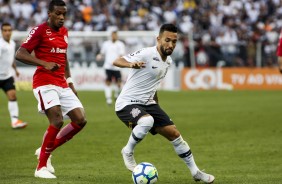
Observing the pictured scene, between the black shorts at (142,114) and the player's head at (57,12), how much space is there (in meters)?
1.62

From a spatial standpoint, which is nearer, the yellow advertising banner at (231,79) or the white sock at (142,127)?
the white sock at (142,127)

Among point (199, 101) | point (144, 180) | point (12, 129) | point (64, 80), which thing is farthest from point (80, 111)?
point (199, 101)

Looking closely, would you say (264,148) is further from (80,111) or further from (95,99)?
(95,99)

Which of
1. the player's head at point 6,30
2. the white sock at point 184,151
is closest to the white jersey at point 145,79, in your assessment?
the white sock at point 184,151

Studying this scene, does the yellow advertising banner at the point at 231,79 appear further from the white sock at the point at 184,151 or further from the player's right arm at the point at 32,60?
the white sock at the point at 184,151

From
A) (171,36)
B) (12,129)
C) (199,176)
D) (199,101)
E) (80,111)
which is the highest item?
(171,36)

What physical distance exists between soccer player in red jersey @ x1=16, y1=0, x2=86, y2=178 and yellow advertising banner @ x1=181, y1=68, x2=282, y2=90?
77.5 ft

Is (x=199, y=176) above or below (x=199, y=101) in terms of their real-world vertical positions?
above

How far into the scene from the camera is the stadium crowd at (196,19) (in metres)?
35.3

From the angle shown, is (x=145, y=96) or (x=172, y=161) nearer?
(x=145, y=96)

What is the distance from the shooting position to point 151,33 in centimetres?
3562

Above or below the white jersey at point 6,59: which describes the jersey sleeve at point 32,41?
above

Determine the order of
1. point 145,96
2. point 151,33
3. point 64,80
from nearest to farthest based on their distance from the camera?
point 145,96 → point 64,80 → point 151,33

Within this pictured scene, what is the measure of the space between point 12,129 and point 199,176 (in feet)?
28.7
